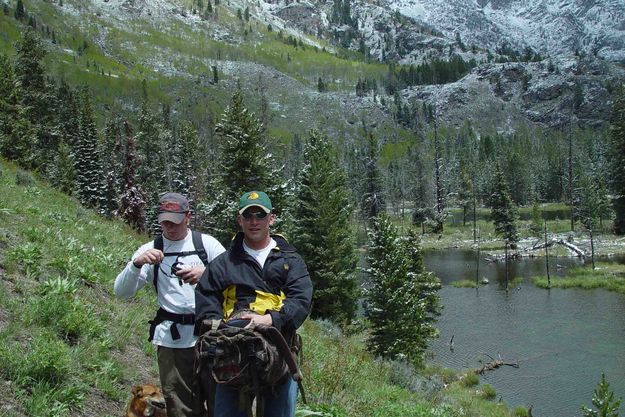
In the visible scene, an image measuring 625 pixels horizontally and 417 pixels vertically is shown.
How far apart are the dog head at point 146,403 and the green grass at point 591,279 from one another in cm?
4865

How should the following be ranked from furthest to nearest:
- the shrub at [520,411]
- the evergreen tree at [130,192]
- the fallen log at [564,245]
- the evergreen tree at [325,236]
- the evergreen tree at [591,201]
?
the evergreen tree at [591,201] < the fallen log at [564,245] < the evergreen tree at [130,192] < the evergreen tree at [325,236] < the shrub at [520,411]

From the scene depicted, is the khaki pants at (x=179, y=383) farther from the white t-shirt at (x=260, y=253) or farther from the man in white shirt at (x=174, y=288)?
the white t-shirt at (x=260, y=253)

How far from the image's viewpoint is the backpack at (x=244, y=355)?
3457 millimetres

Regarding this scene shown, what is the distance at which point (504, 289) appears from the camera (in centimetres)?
4753

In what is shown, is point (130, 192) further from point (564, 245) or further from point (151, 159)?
point (564, 245)

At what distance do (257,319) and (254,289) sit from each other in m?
0.29

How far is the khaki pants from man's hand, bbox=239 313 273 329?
1169mm

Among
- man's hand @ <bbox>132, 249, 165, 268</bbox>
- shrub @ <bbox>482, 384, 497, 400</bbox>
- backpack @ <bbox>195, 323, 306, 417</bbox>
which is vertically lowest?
shrub @ <bbox>482, 384, 497, 400</bbox>

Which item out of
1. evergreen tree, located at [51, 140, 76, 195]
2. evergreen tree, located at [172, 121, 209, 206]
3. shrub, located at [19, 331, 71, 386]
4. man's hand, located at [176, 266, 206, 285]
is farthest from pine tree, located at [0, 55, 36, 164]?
man's hand, located at [176, 266, 206, 285]

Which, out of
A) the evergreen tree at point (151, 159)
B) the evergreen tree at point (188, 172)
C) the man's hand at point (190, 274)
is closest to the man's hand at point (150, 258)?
the man's hand at point (190, 274)

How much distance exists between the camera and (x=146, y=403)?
4.36 meters

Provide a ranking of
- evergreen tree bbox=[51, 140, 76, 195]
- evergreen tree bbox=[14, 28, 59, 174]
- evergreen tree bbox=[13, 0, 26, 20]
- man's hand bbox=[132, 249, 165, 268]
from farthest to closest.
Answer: evergreen tree bbox=[13, 0, 26, 20]
evergreen tree bbox=[14, 28, 59, 174]
evergreen tree bbox=[51, 140, 76, 195]
man's hand bbox=[132, 249, 165, 268]

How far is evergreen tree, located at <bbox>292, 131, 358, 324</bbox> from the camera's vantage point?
28312 millimetres

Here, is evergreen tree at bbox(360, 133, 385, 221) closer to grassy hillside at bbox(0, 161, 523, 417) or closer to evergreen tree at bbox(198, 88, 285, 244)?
evergreen tree at bbox(198, 88, 285, 244)
